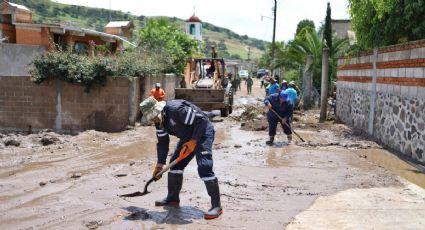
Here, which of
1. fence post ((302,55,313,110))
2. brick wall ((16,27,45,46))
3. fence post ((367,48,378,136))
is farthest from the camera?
brick wall ((16,27,45,46))

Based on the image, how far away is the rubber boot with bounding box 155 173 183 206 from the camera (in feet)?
20.9

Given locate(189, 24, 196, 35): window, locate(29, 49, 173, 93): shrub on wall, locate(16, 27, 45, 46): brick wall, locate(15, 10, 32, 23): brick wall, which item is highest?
locate(189, 24, 196, 35): window

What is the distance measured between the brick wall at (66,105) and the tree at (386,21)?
698cm

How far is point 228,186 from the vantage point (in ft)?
24.8

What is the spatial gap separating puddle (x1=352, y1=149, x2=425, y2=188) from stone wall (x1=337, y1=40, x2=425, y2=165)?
0.99 feet

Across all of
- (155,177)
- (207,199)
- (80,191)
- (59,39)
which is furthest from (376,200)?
(59,39)

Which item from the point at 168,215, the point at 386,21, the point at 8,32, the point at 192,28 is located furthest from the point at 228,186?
the point at 192,28

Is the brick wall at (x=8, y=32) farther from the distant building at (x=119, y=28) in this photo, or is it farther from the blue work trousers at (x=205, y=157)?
the blue work trousers at (x=205, y=157)

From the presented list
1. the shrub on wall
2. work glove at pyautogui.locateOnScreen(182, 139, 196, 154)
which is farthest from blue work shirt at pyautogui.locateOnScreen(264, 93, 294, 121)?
work glove at pyautogui.locateOnScreen(182, 139, 196, 154)

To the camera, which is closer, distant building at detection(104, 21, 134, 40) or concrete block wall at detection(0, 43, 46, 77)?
concrete block wall at detection(0, 43, 46, 77)

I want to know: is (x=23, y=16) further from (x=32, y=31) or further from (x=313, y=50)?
(x=313, y=50)

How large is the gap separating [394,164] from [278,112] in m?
3.60

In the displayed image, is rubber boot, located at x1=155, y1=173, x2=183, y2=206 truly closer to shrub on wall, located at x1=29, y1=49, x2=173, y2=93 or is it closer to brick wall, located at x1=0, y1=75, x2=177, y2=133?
brick wall, located at x1=0, y1=75, x2=177, y2=133

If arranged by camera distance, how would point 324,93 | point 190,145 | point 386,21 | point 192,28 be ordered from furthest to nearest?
point 192,28 → point 324,93 → point 386,21 → point 190,145
